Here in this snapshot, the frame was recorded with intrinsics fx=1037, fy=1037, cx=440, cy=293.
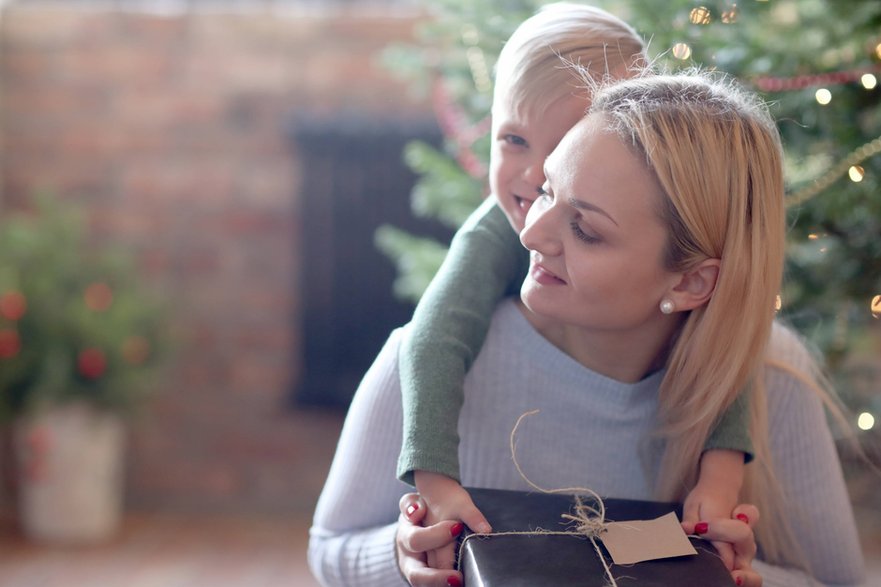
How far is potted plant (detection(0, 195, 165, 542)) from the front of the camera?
9.43ft

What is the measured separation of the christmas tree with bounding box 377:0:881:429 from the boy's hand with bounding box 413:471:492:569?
767mm

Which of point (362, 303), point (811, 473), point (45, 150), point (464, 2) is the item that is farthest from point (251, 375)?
point (811, 473)

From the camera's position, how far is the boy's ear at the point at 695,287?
107 centimetres

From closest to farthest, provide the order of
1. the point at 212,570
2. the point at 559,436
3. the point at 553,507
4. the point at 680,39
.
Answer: the point at 553,507
the point at 559,436
the point at 680,39
the point at 212,570

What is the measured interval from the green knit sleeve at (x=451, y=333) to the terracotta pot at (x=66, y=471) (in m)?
2.03

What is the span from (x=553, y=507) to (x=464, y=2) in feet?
3.64

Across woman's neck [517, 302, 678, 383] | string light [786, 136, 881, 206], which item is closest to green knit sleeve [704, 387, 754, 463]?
woman's neck [517, 302, 678, 383]

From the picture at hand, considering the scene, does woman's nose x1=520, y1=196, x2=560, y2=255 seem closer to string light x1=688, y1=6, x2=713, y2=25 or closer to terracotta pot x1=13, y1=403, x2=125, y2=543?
string light x1=688, y1=6, x2=713, y2=25

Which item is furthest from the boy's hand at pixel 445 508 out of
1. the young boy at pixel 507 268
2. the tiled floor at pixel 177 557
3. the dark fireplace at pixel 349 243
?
the dark fireplace at pixel 349 243

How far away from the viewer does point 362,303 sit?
332 cm

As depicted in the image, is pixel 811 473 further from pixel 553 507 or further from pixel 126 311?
pixel 126 311

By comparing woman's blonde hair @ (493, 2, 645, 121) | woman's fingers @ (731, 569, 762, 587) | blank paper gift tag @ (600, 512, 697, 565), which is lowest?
woman's fingers @ (731, 569, 762, 587)

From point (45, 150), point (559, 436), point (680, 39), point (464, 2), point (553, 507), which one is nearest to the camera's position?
point (553, 507)

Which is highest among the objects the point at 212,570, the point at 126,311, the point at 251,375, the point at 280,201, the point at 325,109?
the point at 325,109
